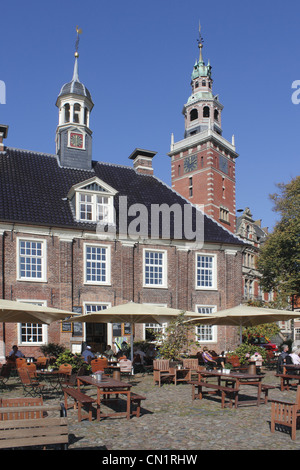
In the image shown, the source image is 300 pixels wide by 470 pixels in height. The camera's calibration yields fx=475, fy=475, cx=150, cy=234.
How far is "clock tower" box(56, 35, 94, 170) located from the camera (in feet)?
96.8

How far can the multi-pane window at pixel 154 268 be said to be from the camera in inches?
1047

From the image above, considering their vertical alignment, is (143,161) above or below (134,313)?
above

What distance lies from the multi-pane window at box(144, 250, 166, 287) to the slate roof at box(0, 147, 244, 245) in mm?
3089

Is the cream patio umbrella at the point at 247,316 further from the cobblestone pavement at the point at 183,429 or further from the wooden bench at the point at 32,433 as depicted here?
the wooden bench at the point at 32,433

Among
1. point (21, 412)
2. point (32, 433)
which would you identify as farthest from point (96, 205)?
point (32, 433)

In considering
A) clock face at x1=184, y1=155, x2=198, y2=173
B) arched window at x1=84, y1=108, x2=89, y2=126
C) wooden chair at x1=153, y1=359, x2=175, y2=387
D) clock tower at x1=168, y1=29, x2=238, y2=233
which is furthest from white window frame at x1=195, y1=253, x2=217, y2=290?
clock face at x1=184, y1=155, x2=198, y2=173

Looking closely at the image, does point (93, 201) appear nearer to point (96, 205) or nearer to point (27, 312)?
point (96, 205)

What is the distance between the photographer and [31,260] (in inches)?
943

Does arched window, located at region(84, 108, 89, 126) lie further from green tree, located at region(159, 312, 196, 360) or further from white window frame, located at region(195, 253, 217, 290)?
green tree, located at region(159, 312, 196, 360)

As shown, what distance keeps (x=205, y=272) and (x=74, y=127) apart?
40.0ft

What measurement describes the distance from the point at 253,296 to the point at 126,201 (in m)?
33.9

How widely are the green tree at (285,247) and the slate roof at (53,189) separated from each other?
7823mm
